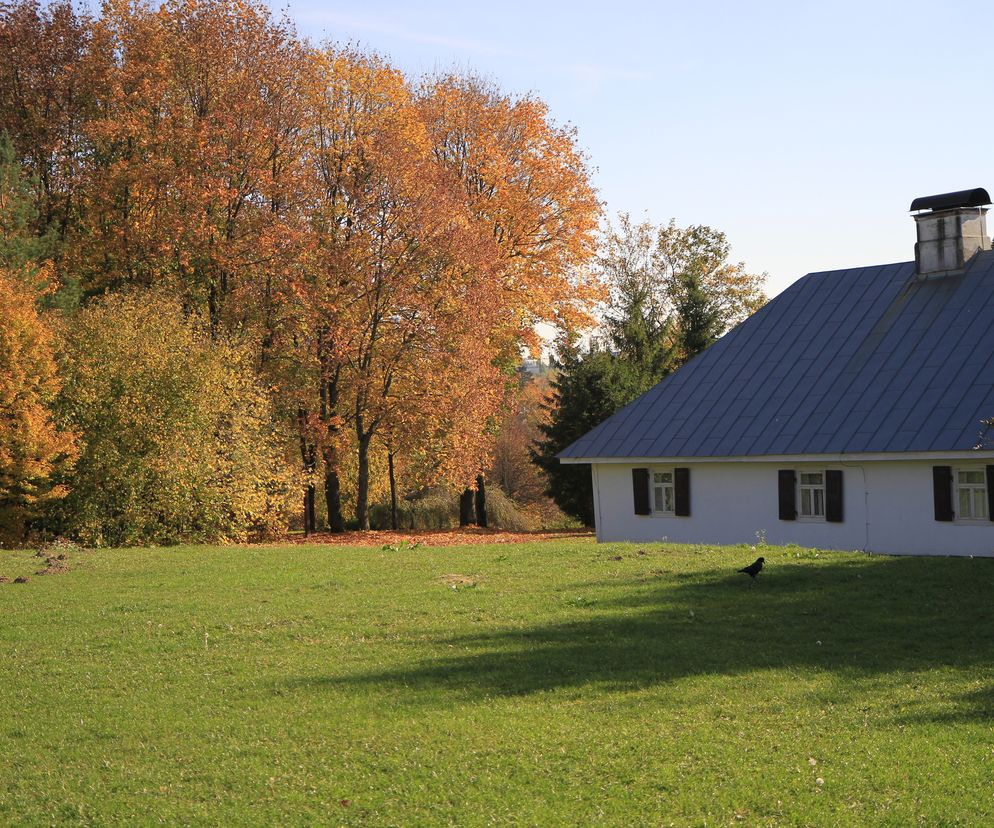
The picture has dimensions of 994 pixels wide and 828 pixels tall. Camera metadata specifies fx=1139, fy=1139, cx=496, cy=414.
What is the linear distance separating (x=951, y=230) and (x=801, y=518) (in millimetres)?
8140

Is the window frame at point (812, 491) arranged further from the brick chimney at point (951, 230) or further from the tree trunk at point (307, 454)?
the tree trunk at point (307, 454)

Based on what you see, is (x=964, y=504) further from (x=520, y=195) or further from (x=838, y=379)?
(x=520, y=195)

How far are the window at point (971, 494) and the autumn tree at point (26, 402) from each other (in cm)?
1974

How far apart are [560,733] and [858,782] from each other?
2.36 m

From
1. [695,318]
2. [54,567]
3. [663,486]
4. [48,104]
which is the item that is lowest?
[54,567]

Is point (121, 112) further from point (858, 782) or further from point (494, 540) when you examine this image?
point (858, 782)

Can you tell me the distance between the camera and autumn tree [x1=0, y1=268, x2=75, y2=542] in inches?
1020

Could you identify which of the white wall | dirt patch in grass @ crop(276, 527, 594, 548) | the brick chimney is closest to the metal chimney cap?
the brick chimney

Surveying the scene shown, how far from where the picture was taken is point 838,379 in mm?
26609

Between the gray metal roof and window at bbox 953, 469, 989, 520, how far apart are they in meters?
0.89

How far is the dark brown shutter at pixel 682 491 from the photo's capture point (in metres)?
27.3

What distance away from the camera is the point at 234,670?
11.8 meters

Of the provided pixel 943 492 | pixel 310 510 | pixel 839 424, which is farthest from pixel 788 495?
pixel 310 510

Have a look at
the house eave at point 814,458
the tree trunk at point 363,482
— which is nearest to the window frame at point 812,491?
the house eave at point 814,458
